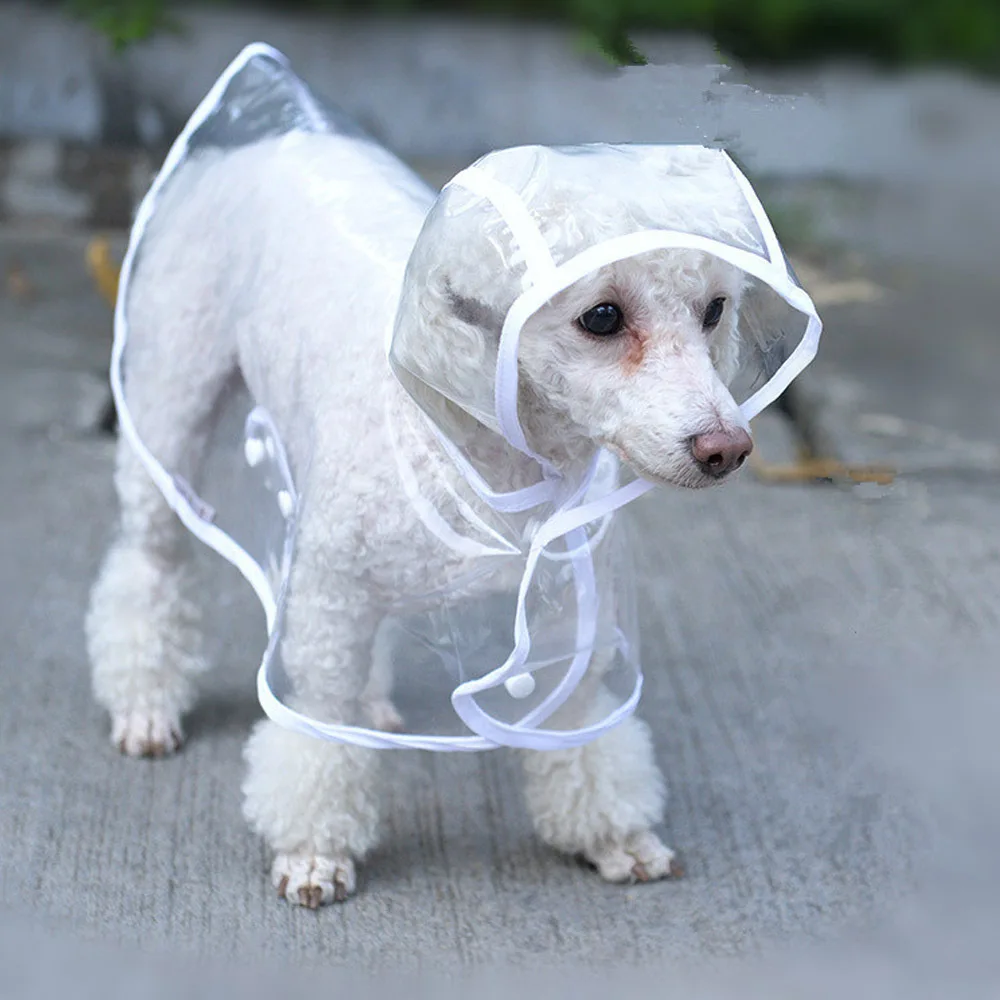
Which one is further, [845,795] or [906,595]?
[906,595]

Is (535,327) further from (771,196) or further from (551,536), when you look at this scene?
(771,196)

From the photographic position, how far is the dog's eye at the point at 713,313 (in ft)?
6.86

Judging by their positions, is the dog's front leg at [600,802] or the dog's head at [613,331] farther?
the dog's front leg at [600,802]

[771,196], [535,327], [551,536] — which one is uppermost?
[535,327]

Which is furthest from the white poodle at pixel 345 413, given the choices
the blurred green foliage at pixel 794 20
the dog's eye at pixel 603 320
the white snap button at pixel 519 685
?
the blurred green foliage at pixel 794 20

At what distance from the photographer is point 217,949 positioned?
2463mm

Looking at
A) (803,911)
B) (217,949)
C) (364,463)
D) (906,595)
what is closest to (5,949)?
(217,949)

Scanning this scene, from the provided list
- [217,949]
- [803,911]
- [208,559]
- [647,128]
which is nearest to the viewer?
[647,128]

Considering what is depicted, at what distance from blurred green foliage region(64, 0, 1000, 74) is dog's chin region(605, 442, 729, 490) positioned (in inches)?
144

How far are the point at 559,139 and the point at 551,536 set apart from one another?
11.8 feet

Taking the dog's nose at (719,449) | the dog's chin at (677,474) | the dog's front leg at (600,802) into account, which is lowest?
the dog's front leg at (600,802)

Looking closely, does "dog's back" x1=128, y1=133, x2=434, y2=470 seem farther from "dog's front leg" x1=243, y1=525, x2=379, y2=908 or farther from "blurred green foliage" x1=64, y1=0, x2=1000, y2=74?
"blurred green foliage" x1=64, y1=0, x2=1000, y2=74

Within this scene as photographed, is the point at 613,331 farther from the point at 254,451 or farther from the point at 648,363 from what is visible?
the point at 254,451

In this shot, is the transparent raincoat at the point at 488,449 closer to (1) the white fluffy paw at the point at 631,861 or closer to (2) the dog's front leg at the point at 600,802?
(2) the dog's front leg at the point at 600,802
